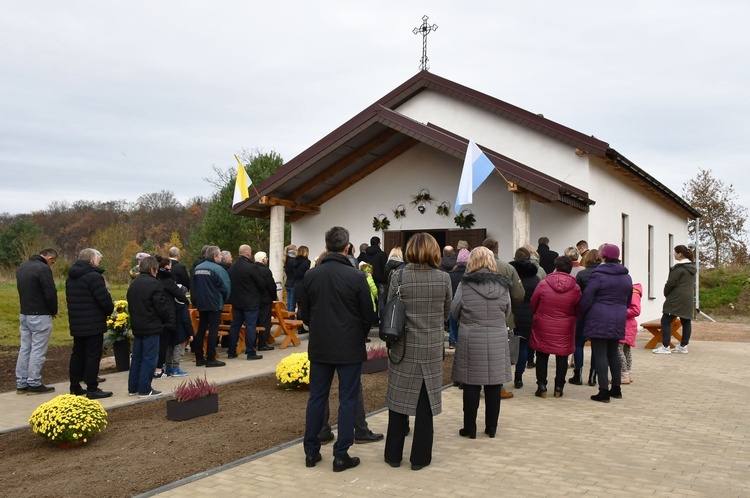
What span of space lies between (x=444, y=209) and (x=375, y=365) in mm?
6981

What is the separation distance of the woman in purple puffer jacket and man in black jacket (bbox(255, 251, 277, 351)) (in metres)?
5.59

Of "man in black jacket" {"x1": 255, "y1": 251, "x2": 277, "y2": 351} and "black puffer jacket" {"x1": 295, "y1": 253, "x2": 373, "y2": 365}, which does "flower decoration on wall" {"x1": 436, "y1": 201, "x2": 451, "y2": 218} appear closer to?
"man in black jacket" {"x1": 255, "y1": 251, "x2": 277, "y2": 351}

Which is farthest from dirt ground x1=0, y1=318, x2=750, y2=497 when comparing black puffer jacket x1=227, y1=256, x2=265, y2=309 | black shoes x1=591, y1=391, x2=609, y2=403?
black shoes x1=591, y1=391, x2=609, y2=403

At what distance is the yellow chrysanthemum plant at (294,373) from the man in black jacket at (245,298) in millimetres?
2625

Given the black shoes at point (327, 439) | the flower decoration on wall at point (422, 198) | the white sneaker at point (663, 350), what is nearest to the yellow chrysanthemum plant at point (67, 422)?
the black shoes at point (327, 439)

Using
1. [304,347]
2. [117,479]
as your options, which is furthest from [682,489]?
[304,347]

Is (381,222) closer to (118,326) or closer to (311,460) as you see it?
(118,326)

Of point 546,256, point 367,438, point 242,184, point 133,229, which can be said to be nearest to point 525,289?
point 367,438

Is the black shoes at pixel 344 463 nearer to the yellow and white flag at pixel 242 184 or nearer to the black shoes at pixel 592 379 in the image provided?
the black shoes at pixel 592 379

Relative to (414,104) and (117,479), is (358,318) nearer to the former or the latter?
(117,479)

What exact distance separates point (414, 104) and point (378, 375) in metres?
9.66

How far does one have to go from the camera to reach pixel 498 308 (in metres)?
6.57

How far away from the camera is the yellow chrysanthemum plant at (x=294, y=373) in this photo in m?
8.68

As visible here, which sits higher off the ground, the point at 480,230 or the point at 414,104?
the point at 414,104
